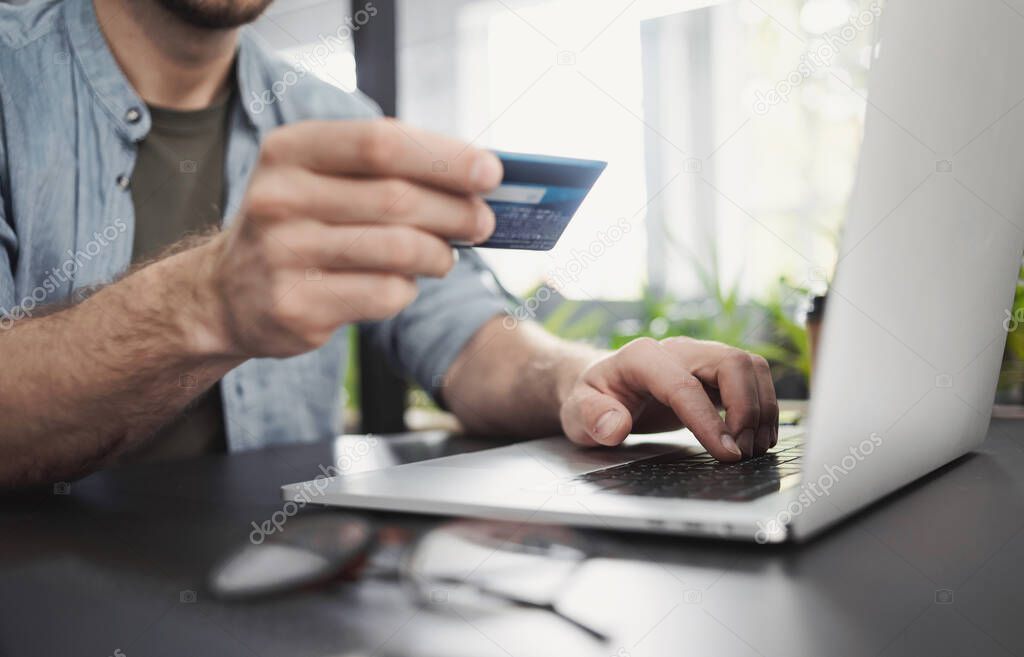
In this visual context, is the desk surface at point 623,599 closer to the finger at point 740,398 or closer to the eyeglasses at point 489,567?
the eyeglasses at point 489,567

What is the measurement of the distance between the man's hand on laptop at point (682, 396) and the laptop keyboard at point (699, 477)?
0.02 metres

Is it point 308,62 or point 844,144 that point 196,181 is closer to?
point 308,62

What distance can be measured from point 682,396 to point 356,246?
311 millimetres

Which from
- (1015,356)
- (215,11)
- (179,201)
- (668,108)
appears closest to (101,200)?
(179,201)

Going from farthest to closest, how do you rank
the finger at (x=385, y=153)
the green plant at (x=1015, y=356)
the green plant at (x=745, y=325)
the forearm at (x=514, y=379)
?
1. the green plant at (x=745, y=325)
2. the green plant at (x=1015, y=356)
3. the forearm at (x=514, y=379)
4. the finger at (x=385, y=153)

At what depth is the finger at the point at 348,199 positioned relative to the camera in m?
0.42

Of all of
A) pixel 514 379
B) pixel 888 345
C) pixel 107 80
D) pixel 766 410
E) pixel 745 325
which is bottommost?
pixel 745 325

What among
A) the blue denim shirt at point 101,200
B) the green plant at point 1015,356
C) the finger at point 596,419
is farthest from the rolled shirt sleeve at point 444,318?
the green plant at point 1015,356

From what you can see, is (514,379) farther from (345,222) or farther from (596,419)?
(345,222)

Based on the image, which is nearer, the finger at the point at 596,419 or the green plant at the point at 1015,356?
the finger at the point at 596,419

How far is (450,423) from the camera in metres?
2.22

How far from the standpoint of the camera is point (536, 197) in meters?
0.48

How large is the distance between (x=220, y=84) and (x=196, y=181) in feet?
0.61

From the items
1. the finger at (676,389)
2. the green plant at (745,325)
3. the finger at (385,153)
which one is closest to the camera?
the finger at (385,153)
